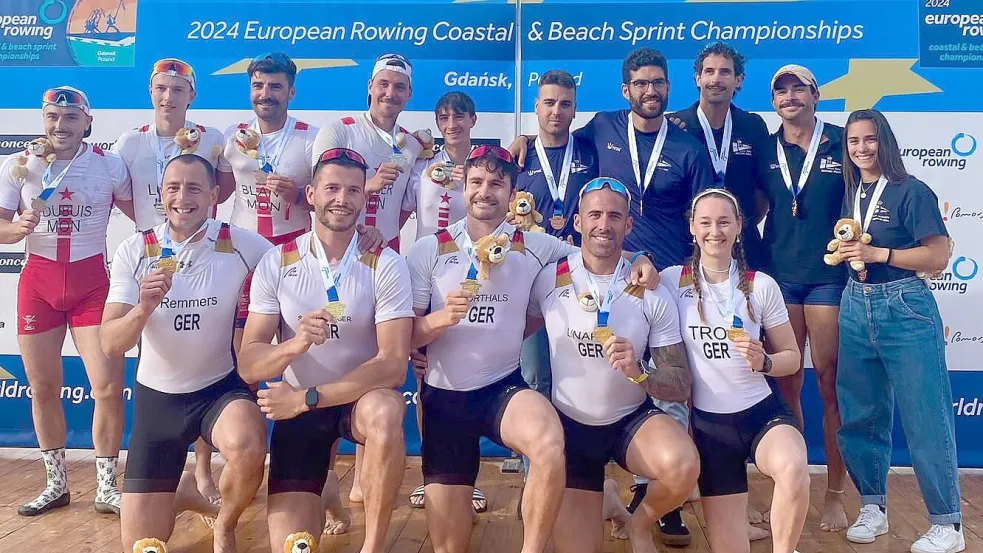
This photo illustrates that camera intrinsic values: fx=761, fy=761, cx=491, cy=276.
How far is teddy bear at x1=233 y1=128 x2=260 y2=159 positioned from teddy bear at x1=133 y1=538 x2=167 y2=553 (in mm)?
2086

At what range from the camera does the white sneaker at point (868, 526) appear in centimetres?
391

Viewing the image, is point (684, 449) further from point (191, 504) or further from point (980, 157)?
point (980, 157)

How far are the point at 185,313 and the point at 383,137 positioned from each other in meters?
1.64

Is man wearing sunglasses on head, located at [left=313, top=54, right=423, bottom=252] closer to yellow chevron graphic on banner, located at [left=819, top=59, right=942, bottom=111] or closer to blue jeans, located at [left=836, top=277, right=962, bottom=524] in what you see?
blue jeans, located at [left=836, top=277, right=962, bottom=524]

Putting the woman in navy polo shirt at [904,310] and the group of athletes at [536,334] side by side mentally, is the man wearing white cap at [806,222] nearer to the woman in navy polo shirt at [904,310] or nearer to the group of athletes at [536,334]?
the group of athletes at [536,334]

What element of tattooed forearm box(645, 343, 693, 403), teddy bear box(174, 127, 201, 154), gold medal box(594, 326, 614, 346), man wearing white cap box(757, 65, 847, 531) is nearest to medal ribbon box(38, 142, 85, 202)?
teddy bear box(174, 127, 201, 154)

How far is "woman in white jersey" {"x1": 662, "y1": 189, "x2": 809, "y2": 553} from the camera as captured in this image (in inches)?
130

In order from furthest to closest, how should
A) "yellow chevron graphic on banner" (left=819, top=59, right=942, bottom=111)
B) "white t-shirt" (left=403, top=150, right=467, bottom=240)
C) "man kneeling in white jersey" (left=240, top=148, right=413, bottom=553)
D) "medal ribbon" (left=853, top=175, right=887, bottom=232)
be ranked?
"yellow chevron graphic on banner" (left=819, top=59, right=942, bottom=111) < "white t-shirt" (left=403, top=150, right=467, bottom=240) < "medal ribbon" (left=853, top=175, right=887, bottom=232) < "man kneeling in white jersey" (left=240, top=148, right=413, bottom=553)

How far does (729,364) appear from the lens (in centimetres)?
340

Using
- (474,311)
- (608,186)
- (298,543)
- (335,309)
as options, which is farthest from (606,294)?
(298,543)

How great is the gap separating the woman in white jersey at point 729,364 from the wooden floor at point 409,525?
585 millimetres

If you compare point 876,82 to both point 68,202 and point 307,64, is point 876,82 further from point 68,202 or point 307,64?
point 68,202

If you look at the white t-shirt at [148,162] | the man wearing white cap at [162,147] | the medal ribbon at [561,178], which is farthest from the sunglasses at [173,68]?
the medal ribbon at [561,178]

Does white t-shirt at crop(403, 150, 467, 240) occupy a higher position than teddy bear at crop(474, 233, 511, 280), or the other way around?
white t-shirt at crop(403, 150, 467, 240)
